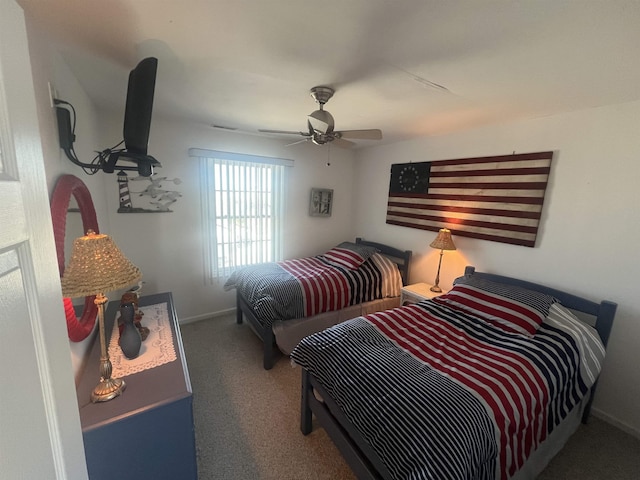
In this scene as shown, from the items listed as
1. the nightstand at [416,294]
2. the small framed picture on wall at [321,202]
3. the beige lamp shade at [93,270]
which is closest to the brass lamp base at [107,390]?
the beige lamp shade at [93,270]

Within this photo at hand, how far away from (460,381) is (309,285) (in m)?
1.53

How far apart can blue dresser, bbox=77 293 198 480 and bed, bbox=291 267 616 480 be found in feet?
2.35

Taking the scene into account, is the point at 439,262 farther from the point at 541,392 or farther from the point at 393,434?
the point at 393,434

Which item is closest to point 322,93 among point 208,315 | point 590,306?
point 590,306

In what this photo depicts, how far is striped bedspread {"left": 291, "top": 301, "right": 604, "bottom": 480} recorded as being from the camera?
106cm

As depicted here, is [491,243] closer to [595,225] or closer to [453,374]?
[595,225]

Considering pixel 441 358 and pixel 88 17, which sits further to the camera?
pixel 441 358

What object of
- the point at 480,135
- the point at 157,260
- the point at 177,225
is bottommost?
the point at 157,260

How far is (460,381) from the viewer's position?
1295 mm

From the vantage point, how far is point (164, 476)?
1130 millimetres

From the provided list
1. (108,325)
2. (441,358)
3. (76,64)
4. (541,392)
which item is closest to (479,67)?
(441,358)

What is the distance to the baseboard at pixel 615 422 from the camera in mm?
1818

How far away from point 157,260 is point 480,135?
3534 mm

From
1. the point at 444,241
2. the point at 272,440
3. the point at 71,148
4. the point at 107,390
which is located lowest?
the point at 272,440
